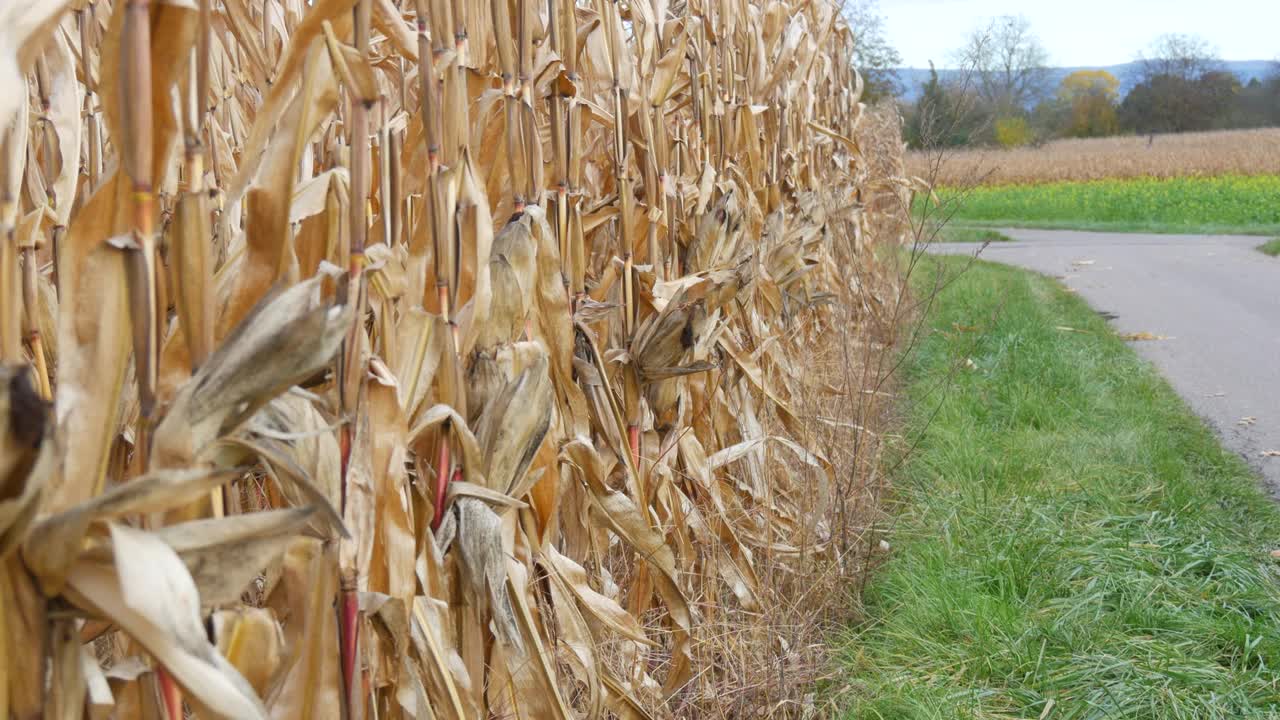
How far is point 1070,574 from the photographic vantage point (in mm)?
2611

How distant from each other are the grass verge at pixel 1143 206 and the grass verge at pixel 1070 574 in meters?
10.2

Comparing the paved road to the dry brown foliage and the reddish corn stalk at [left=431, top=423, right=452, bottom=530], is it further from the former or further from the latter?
the dry brown foliage

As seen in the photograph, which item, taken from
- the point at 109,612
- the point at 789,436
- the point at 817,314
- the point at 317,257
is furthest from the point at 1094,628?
the point at 817,314

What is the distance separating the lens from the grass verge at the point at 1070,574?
2.11 m

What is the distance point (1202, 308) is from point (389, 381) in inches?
275

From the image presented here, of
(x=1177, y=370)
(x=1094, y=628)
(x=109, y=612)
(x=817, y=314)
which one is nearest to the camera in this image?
(x=109, y=612)

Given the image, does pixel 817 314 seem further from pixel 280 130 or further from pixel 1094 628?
pixel 280 130

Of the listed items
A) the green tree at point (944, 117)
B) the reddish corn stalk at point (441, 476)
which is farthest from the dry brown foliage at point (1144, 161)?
the reddish corn stalk at point (441, 476)

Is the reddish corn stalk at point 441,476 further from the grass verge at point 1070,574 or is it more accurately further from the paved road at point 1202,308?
the paved road at point 1202,308

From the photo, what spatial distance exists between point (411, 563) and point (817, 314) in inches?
150

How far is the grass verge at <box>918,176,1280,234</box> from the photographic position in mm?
15070

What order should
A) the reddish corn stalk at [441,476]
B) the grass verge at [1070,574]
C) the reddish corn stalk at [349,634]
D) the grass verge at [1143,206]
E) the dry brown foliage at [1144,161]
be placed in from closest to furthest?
the reddish corn stalk at [349,634] → the reddish corn stalk at [441,476] → the grass verge at [1070,574] → the grass verge at [1143,206] → the dry brown foliage at [1144,161]

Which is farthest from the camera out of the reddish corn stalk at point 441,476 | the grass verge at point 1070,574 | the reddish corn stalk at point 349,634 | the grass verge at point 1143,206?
the grass verge at point 1143,206

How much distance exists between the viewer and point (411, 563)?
45.7 inches
